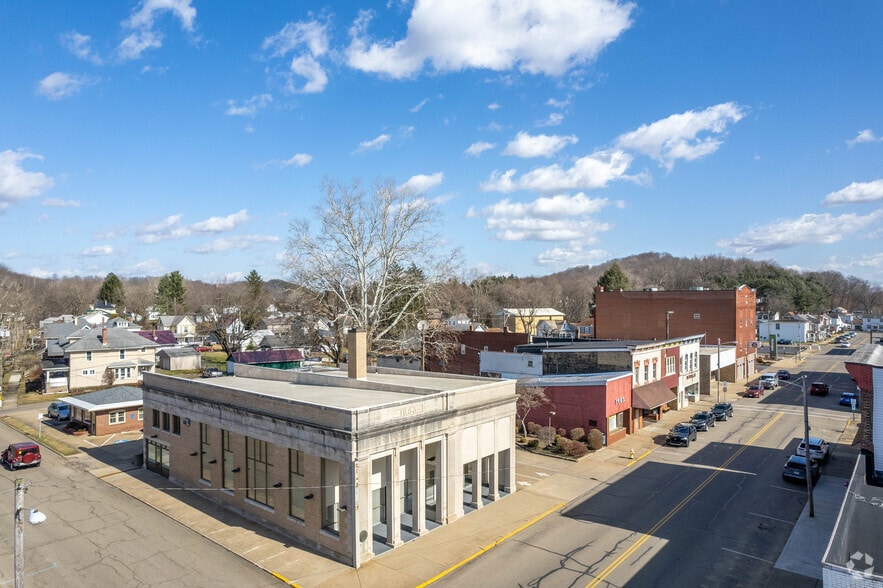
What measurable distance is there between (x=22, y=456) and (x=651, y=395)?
148 ft

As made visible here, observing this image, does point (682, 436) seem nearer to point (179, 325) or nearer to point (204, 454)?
point (204, 454)

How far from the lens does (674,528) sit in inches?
961

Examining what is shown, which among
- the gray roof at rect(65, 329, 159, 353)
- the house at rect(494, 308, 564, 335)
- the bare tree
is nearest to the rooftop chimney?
the bare tree

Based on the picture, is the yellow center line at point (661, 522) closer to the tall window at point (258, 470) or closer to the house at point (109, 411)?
the tall window at point (258, 470)

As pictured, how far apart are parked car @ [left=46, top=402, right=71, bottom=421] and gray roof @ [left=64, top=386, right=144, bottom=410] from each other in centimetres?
445

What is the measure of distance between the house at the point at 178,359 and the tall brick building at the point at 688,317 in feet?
196

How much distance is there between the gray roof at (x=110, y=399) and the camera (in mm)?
43188

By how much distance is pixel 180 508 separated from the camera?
27500mm

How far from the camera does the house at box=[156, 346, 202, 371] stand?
78250mm

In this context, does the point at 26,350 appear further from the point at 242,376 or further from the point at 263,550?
the point at 263,550

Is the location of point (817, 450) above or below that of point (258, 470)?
below

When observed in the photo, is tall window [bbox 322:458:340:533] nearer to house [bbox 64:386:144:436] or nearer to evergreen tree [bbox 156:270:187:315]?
house [bbox 64:386:144:436]

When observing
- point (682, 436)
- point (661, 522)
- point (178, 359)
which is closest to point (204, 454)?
point (661, 522)

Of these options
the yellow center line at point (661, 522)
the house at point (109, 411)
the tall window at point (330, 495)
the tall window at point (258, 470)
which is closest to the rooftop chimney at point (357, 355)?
the tall window at point (258, 470)
